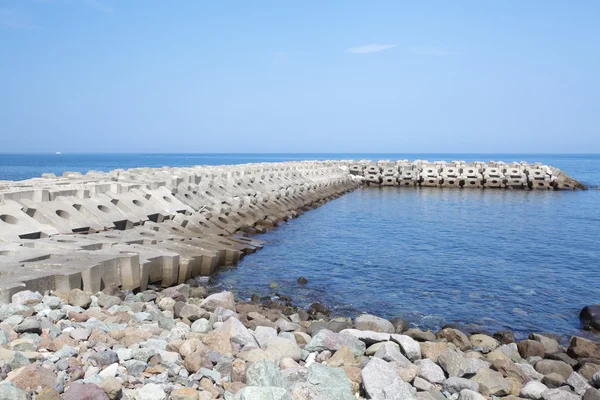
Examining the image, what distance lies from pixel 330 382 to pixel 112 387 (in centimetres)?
191

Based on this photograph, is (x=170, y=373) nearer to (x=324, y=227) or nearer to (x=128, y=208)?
(x=128, y=208)

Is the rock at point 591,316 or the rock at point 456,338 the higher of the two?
the rock at point 456,338

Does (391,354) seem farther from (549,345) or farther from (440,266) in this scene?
(440,266)

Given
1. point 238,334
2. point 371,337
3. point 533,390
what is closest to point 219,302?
point 238,334

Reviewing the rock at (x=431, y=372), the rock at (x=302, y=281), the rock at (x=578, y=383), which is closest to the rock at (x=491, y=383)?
the rock at (x=431, y=372)

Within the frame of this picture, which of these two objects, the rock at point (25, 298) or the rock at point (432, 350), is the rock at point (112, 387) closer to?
the rock at point (25, 298)

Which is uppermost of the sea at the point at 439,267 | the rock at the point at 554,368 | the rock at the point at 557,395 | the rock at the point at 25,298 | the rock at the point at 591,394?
the rock at the point at 25,298

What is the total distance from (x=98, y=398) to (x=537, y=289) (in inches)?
416

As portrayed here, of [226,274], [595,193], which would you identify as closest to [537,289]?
[226,274]

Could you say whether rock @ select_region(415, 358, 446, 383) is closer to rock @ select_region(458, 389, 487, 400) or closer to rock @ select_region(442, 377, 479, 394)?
rock @ select_region(442, 377, 479, 394)

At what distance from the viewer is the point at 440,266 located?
14578mm

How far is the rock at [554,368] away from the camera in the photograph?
666 centimetres

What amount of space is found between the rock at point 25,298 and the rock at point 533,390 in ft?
18.6

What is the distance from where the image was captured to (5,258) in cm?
824
